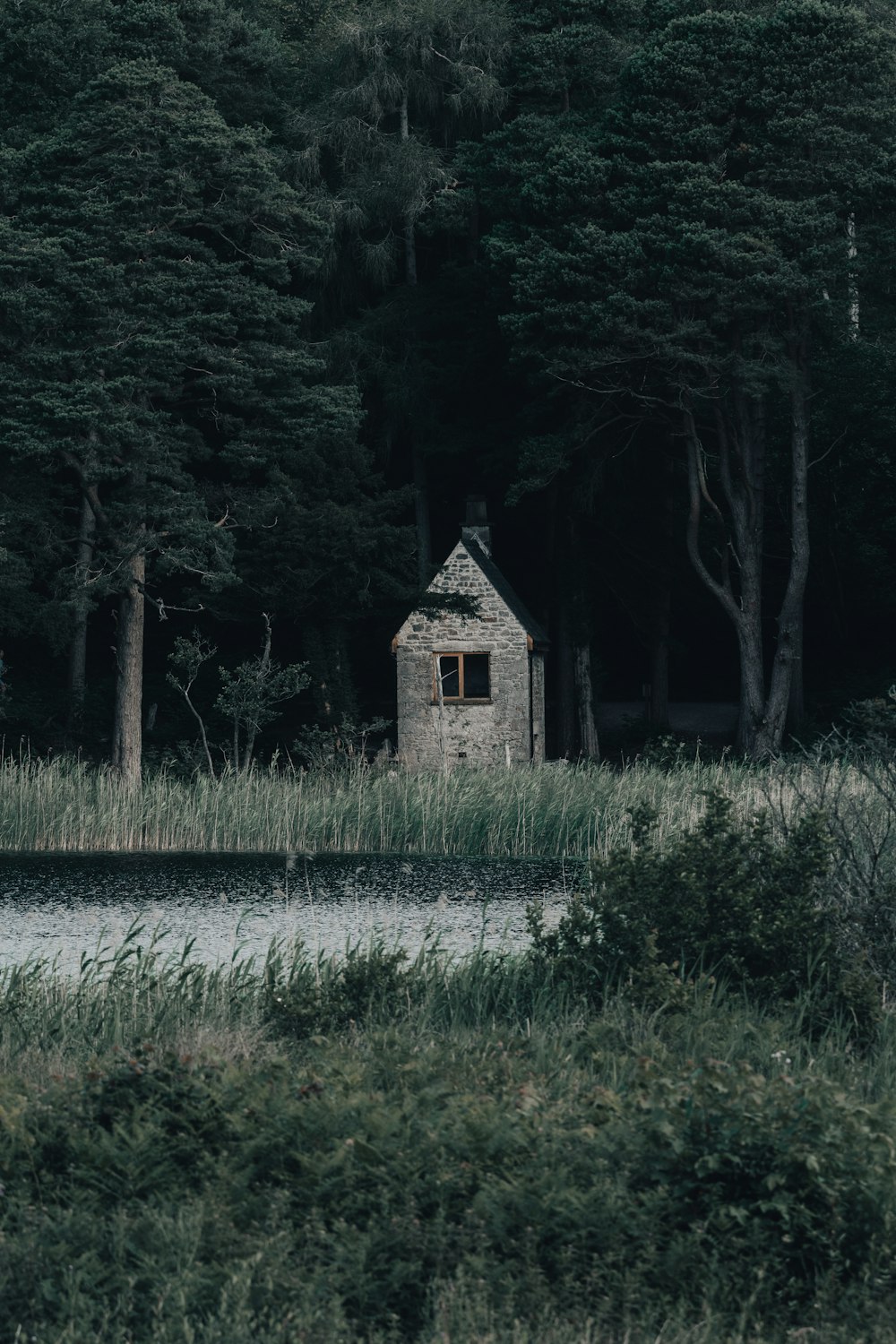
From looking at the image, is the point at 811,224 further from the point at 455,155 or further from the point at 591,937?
the point at 591,937

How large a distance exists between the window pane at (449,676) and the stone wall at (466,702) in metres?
0.30

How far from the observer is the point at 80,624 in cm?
2438

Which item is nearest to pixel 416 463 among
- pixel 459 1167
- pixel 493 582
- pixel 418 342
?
pixel 418 342

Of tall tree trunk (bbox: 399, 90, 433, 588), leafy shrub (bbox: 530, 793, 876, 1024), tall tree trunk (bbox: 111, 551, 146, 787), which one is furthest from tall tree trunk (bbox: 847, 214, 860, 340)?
leafy shrub (bbox: 530, 793, 876, 1024)

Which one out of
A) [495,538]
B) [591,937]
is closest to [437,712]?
[495,538]

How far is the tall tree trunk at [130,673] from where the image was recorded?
21219 millimetres

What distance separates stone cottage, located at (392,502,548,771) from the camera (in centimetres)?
2395

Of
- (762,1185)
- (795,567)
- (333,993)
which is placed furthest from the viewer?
(795,567)

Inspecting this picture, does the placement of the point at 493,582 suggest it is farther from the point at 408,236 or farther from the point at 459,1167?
the point at 459,1167

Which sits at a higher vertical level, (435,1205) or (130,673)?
(130,673)

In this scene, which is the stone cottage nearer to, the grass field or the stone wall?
the stone wall

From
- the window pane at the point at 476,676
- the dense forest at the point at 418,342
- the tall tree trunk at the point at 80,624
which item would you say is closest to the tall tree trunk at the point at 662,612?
the dense forest at the point at 418,342

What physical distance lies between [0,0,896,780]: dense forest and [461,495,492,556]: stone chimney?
92 cm

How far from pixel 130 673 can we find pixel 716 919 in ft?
49.2
